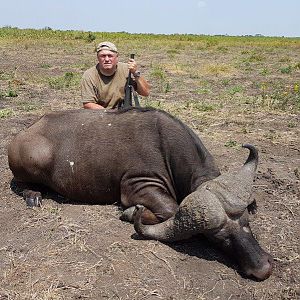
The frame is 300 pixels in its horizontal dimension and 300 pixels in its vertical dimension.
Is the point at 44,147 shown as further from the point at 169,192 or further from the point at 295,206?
the point at 295,206

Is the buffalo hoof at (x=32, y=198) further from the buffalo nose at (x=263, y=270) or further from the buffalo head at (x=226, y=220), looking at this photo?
the buffalo nose at (x=263, y=270)

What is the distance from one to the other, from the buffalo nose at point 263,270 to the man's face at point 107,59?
382 centimetres

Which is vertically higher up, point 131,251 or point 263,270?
point 263,270

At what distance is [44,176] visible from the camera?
5.66 m

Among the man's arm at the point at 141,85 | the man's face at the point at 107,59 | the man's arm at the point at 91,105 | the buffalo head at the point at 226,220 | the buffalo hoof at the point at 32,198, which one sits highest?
the man's face at the point at 107,59

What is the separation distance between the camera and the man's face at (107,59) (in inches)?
262

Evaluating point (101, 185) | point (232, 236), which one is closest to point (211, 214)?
point (232, 236)

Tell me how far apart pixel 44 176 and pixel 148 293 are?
2.38 m

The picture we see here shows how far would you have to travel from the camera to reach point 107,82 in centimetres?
699

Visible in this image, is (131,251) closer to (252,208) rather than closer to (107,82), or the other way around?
(252,208)

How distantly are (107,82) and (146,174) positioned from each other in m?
2.38

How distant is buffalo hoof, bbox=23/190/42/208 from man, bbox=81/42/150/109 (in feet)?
5.41

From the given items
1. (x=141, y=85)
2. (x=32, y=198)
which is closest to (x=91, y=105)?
(x=141, y=85)

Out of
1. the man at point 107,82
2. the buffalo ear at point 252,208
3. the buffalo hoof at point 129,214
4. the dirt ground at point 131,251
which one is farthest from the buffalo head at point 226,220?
the man at point 107,82
